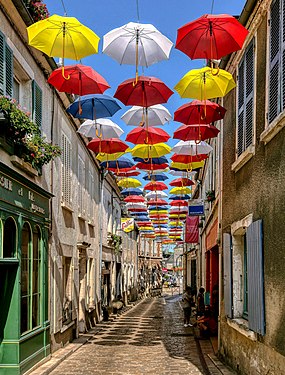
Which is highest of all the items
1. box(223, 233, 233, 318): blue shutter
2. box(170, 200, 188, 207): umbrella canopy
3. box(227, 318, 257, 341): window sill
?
box(170, 200, 188, 207): umbrella canopy

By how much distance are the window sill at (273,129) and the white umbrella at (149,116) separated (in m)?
6.21

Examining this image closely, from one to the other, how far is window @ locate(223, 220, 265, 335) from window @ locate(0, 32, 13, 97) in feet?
16.0

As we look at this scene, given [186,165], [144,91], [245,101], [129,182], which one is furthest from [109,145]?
[129,182]

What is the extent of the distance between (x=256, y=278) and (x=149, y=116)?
23.8 ft

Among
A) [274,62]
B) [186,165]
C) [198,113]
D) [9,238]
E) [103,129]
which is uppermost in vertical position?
[103,129]

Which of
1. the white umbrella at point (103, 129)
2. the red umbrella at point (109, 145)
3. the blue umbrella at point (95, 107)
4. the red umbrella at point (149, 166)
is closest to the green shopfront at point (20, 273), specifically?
the blue umbrella at point (95, 107)

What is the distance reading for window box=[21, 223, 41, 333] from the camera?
1170 centimetres

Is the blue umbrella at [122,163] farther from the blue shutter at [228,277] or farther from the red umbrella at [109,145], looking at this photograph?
the blue shutter at [228,277]

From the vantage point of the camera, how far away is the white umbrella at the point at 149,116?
15.4 metres

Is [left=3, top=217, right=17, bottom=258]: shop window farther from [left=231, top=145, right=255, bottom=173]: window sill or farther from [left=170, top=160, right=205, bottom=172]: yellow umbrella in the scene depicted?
[left=170, top=160, right=205, bottom=172]: yellow umbrella

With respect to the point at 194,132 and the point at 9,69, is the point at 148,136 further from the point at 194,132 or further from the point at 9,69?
the point at 9,69

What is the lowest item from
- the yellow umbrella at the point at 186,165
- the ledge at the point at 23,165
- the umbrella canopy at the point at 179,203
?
the ledge at the point at 23,165

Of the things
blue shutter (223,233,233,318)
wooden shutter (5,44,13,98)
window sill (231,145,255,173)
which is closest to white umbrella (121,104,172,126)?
window sill (231,145,255,173)

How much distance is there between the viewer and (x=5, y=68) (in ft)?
34.1
